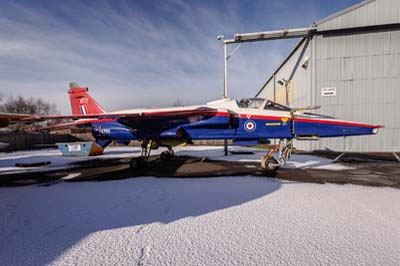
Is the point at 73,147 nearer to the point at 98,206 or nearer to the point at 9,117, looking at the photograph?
the point at 9,117

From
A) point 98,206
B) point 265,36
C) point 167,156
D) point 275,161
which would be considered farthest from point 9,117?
point 265,36

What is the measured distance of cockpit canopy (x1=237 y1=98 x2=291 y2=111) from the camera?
586cm

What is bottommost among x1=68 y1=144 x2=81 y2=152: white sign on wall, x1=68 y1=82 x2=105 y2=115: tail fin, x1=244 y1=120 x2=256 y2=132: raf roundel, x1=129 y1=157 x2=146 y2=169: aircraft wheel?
x1=129 y1=157 x2=146 y2=169: aircraft wheel

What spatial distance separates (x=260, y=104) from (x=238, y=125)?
1.00 metres

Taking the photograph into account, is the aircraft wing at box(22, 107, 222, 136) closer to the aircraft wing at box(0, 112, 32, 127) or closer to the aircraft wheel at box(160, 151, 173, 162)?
the aircraft wing at box(0, 112, 32, 127)

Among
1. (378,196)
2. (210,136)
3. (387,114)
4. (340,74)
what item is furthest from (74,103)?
(387,114)

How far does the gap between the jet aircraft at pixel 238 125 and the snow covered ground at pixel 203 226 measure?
2.04 metres

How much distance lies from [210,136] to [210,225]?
391 centimetres

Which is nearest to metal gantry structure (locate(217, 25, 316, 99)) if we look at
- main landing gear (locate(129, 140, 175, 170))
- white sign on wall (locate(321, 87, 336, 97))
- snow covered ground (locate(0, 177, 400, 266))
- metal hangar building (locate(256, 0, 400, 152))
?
metal hangar building (locate(256, 0, 400, 152))

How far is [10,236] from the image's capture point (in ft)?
7.21

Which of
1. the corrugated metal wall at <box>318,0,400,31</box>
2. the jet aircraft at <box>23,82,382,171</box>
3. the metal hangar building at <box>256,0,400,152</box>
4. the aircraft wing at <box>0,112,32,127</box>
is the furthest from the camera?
the metal hangar building at <box>256,0,400,152</box>

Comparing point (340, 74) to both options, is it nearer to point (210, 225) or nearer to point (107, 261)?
point (210, 225)

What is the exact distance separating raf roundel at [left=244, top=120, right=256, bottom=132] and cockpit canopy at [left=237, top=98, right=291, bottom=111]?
0.55 metres

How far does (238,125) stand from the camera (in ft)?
19.4
